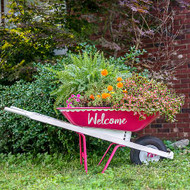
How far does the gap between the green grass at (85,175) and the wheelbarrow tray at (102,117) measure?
47cm

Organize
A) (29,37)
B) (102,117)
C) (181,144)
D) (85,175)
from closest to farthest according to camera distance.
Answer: (85,175), (102,117), (181,144), (29,37)

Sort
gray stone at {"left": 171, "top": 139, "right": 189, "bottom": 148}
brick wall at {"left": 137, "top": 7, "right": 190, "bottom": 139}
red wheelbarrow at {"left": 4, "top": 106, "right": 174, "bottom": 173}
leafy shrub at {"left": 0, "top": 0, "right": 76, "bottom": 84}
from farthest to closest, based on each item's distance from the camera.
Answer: brick wall at {"left": 137, "top": 7, "right": 190, "bottom": 139}, leafy shrub at {"left": 0, "top": 0, "right": 76, "bottom": 84}, gray stone at {"left": 171, "top": 139, "right": 189, "bottom": 148}, red wheelbarrow at {"left": 4, "top": 106, "right": 174, "bottom": 173}

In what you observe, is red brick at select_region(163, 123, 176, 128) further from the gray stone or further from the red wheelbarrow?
the red wheelbarrow

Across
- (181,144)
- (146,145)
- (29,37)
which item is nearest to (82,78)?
(146,145)

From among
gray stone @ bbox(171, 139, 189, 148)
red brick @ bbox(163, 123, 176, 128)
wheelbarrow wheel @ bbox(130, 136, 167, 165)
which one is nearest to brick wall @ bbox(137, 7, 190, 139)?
red brick @ bbox(163, 123, 176, 128)

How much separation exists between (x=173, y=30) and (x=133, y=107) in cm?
293

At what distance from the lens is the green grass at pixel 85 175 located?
8.02 ft

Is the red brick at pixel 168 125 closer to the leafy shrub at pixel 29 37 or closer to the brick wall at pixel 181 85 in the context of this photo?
the brick wall at pixel 181 85

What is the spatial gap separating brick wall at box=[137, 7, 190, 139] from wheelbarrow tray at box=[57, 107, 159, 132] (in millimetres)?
2321

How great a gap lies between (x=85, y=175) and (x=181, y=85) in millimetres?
3078

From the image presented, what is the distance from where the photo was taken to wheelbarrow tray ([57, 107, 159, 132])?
9.68 feet

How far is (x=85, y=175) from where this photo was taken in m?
2.87

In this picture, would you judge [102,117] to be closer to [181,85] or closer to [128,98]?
[128,98]

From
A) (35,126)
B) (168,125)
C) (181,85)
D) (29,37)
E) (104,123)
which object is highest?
(29,37)
